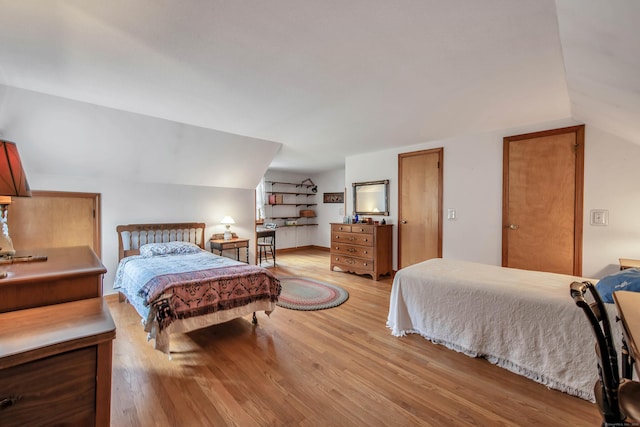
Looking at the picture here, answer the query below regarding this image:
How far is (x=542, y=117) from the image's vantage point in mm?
3236

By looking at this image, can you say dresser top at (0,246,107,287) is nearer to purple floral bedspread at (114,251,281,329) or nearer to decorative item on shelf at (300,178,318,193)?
purple floral bedspread at (114,251,281,329)

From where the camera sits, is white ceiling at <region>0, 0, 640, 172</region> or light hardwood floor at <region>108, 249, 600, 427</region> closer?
white ceiling at <region>0, 0, 640, 172</region>

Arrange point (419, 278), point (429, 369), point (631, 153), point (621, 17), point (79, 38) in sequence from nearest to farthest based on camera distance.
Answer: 1. point (621, 17)
2. point (79, 38)
3. point (429, 369)
4. point (419, 278)
5. point (631, 153)

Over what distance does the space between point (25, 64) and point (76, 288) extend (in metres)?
2.18

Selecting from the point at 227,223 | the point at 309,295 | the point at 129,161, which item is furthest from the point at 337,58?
the point at 227,223

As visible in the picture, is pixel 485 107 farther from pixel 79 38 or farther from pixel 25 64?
pixel 25 64

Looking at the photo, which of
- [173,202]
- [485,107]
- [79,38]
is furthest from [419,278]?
[173,202]

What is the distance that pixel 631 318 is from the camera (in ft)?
3.37

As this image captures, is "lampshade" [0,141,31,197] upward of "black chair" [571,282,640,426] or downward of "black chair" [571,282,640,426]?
upward

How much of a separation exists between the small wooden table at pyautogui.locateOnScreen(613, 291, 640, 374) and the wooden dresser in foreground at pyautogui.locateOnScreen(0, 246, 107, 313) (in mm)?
1992

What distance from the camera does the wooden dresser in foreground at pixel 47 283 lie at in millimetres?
1073

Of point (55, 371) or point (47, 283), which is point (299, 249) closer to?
point (47, 283)

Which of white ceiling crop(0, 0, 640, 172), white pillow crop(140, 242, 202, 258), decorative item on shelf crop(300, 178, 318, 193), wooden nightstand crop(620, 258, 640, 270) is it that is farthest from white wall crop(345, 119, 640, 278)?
white pillow crop(140, 242, 202, 258)

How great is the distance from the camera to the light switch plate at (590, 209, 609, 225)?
3018 mm
